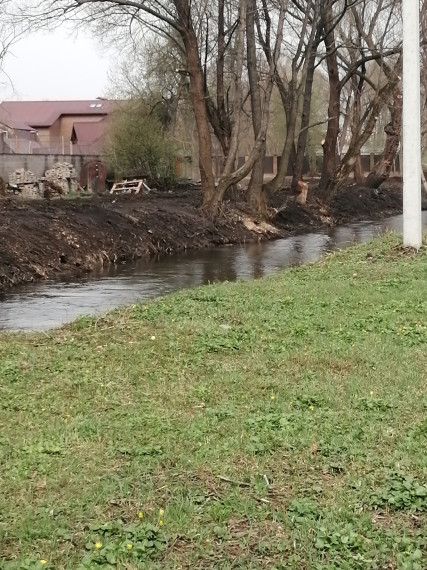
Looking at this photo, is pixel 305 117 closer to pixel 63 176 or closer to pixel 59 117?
pixel 63 176

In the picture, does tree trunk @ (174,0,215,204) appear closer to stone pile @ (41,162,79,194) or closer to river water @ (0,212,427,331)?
river water @ (0,212,427,331)

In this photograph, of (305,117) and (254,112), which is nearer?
(254,112)

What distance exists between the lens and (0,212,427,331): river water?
501 inches


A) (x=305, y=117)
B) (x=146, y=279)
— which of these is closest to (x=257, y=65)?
(x=305, y=117)

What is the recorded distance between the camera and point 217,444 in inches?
196

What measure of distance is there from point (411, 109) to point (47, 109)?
65428mm

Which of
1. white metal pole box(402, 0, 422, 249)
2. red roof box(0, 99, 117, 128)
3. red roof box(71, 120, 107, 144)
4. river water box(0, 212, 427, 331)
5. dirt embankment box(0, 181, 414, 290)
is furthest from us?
red roof box(0, 99, 117, 128)

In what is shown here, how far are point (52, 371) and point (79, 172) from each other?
32.8 meters

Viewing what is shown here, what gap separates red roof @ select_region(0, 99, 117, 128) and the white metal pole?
60492 millimetres

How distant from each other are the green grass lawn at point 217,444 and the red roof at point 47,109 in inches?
2628

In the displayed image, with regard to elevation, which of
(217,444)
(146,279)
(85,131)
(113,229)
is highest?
(85,131)

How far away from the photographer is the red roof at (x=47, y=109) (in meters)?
73.1

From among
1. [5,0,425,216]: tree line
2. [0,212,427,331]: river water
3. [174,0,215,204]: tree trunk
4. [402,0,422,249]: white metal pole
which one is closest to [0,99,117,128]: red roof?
[5,0,425,216]: tree line

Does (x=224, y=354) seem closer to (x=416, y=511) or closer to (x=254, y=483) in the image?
(x=254, y=483)
